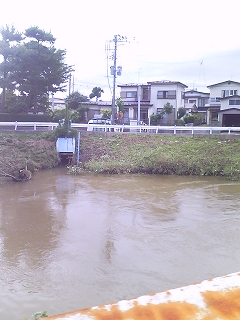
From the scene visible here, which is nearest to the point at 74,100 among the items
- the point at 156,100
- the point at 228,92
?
the point at 156,100

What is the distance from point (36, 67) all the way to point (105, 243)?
19378mm

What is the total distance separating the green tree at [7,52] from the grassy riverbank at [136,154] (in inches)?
269

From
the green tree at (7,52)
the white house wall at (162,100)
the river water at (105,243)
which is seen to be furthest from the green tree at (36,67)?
the river water at (105,243)

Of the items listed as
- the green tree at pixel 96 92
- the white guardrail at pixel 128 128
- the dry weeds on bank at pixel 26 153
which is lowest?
the dry weeds on bank at pixel 26 153

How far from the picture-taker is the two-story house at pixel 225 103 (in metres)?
27.8

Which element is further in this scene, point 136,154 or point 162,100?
point 162,100

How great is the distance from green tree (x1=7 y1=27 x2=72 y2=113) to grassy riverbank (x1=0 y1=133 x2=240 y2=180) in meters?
7.18

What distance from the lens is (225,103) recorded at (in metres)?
29.1

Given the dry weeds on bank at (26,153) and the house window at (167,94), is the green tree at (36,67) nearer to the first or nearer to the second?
the dry weeds on bank at (26,153)

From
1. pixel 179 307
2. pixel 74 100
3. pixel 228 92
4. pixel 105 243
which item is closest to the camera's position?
pixel 179 307

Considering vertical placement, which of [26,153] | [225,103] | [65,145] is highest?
[225,103]

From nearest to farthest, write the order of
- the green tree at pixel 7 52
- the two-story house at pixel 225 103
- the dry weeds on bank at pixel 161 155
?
the dry weeds on bank at pixel 161 155 < the green tree at pixel 7 52 < the two-story house at pixel 225 103

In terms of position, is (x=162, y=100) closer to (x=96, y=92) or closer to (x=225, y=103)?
(x=225, y=103)

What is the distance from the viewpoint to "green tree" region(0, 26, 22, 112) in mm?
22234
